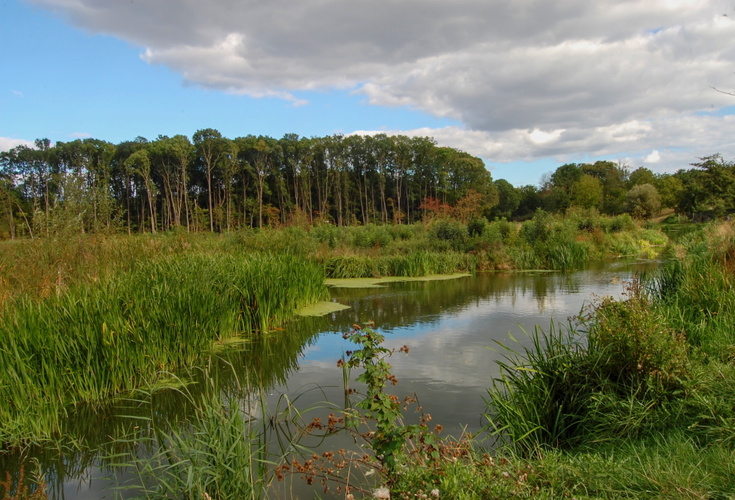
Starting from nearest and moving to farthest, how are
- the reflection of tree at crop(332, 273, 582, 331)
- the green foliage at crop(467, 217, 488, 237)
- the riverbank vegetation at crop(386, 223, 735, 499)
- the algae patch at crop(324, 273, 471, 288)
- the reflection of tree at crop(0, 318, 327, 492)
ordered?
the riverbank vegetation at crop(386, 223, 735, 499) → the reflection of tree at crop(0, 318, 327, 492) → the reflection of tree at crop(332, 273, 582, 331) → the algae patch at crop(324, 273, 471, 288) → the green foliage at crop(467, 217, 488, 237)

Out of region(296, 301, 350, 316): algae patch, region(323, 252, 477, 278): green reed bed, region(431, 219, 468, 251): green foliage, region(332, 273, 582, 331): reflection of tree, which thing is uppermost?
region(431, 219, 468, 251): green foliage

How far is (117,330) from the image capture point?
5.86 m

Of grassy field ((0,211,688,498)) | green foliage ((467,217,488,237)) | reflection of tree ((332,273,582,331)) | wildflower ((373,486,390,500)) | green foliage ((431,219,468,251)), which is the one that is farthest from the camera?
green foliage ((467,217,488,237))

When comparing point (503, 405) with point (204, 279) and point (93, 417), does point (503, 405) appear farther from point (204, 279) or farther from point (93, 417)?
point (204, 279)

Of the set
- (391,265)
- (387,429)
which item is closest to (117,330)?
(387,429)

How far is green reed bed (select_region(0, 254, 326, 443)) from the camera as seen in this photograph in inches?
191

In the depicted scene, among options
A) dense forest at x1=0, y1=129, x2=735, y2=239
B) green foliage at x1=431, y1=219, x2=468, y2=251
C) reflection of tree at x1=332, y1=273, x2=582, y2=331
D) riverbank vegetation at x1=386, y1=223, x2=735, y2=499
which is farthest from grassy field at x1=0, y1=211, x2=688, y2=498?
dense forest at x1=0, y1=129, x2=735, y2=239

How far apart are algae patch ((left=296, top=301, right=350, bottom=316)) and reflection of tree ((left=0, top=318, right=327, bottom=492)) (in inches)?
92.5

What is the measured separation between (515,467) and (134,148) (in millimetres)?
59388

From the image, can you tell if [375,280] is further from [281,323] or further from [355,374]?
[355,374]

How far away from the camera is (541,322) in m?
9.45

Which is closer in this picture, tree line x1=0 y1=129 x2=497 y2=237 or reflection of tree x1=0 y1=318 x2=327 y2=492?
reflection of tree x1=0 y1=318 x2=327 y2=492

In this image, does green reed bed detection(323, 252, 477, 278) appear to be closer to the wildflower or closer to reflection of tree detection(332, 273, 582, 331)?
reflection of tree detection(332, 273, 582, 331)

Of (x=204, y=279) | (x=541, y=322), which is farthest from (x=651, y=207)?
(x=204, y=279)
